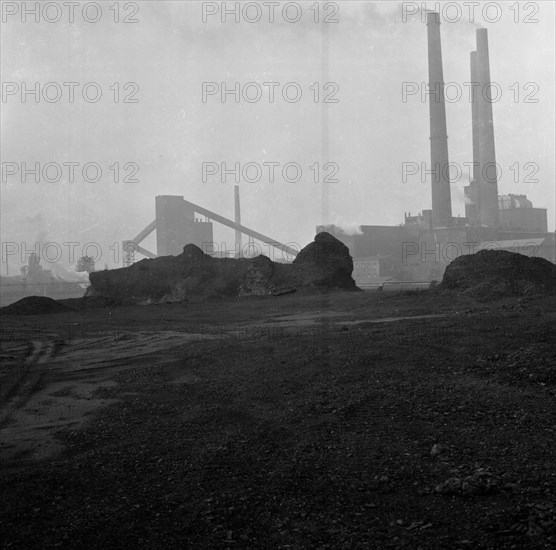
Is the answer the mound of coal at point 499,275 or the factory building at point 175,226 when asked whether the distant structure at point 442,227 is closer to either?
the factory building at point 175,226

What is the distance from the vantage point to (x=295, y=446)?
4.75 meters

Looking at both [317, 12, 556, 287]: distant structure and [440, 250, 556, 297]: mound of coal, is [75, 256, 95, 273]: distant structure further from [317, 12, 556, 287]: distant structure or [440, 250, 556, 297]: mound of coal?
[440, 250, 556, 297]: mound of coal

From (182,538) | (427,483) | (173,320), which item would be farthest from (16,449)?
(173,320)

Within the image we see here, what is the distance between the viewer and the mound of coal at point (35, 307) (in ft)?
76.6

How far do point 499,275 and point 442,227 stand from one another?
24414mm

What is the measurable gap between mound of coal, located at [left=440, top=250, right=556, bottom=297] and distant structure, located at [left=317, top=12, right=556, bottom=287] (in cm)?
1691

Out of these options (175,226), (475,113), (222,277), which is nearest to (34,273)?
(175,226)

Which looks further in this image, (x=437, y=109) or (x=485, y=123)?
(x=485, y=123)

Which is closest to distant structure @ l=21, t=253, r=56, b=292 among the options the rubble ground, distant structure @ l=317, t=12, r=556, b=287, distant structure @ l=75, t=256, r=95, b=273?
distant structure @ l=75, t=256, r=95, b=273

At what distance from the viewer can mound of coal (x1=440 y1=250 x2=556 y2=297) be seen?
20.0m

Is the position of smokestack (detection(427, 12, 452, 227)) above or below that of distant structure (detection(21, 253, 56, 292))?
above

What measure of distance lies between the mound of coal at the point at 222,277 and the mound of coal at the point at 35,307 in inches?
116

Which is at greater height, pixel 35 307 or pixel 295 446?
pixel 35 307

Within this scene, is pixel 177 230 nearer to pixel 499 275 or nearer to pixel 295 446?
pixel 499 275
